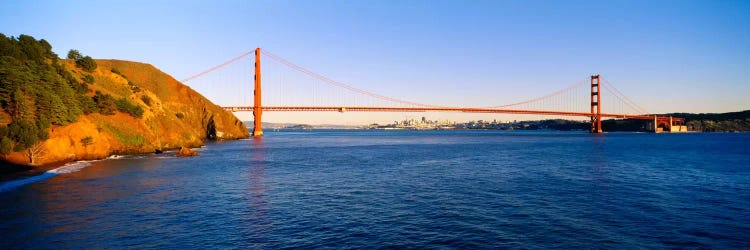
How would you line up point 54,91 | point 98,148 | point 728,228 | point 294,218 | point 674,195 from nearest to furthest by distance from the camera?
point 728,228, point 294,218, point 674,195, point 54,91, point 98,148

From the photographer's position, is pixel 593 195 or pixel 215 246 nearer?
pixel 215 246

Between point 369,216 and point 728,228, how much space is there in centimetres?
1406

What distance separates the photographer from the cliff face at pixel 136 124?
39.8m

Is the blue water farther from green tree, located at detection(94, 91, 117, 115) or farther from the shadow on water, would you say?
green tree, located at detection(94, 91, 117, 115)

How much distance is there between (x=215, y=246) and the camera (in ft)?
45.2

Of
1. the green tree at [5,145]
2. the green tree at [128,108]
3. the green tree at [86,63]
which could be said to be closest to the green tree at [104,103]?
the green tree at [128,108]

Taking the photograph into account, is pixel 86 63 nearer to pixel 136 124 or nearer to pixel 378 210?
pixel 136 124

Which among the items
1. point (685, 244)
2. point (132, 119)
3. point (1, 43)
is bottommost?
point (685, 244)

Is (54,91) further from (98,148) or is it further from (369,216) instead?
(369,216)

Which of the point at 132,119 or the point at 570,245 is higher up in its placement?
the point at 132,119

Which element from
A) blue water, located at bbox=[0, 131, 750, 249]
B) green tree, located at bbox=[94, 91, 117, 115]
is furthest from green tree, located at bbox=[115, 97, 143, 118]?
blue water, located at bbox=[0, 131, 750, 249]

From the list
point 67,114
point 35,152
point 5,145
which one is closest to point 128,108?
point 67,114

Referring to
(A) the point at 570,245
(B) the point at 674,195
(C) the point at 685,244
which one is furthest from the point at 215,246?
(B) the point at 674,195

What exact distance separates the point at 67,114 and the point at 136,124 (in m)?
15.4
